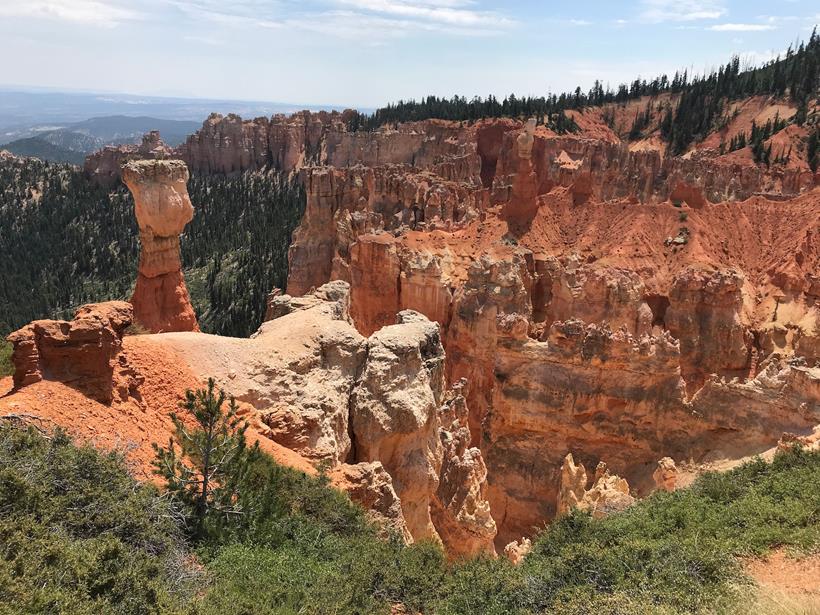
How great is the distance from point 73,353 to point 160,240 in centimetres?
1418

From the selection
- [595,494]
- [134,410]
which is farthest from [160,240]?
[595,494]

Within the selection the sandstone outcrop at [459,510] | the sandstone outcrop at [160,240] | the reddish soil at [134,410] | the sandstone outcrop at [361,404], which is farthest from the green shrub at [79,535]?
the sandstone outcrop at [160,240]

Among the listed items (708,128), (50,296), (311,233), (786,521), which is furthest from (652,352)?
(708,128)

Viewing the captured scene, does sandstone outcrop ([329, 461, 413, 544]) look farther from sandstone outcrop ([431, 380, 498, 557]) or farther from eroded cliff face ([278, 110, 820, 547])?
eroded cliff face ([278, 110, 820, 547])

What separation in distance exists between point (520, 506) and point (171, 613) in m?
21.4

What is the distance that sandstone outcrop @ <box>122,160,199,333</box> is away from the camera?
78.4 feet

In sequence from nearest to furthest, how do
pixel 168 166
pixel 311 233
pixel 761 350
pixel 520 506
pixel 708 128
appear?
pixel 168 166, pixel 520 506, pixel 761 350, pixel 311 233, pixel 708 128

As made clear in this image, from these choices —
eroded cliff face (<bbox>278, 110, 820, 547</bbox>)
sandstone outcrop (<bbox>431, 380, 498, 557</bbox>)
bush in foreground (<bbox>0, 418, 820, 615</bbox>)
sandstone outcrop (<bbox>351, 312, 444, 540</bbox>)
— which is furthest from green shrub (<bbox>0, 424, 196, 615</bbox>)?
eroded cliff face (<bbox>278, 110, 820, 547</bbox>)

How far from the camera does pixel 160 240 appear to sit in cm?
2503

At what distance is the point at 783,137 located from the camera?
73.9 m

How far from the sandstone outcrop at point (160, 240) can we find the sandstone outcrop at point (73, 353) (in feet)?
41.5

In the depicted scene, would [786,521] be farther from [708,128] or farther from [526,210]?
[708,128]

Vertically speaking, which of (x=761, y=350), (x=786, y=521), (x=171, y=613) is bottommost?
(x=761, y=350)

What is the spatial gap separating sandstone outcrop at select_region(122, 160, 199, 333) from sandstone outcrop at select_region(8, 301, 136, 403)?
12.6 m
